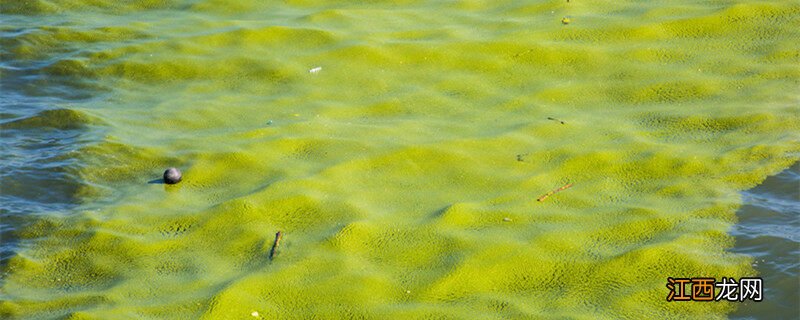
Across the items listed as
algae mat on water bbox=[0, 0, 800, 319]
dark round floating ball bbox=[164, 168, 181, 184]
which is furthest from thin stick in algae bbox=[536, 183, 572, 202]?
dark round floating ball bbox=[164, 168, 181, 184]

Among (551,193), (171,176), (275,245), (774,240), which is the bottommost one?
(774,240)

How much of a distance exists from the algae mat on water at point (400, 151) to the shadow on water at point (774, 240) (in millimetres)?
67

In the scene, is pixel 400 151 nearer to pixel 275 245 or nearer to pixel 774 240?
A: pixel 275 245

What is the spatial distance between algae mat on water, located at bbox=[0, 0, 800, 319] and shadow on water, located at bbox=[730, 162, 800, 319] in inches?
2.6

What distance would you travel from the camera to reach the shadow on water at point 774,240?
3.57 m

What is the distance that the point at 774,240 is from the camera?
3.91 metres

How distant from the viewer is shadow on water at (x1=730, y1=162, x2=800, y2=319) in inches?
140

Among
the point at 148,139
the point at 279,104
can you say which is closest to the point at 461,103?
the point at 279,104

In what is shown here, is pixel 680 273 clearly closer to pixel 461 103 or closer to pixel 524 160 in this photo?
pixel 524 160

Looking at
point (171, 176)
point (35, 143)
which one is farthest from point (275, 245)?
point (35, 143)

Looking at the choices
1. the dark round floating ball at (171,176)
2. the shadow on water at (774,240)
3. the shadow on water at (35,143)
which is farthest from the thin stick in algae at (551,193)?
the shadow on water at (35,143)

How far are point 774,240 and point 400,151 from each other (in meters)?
1.75

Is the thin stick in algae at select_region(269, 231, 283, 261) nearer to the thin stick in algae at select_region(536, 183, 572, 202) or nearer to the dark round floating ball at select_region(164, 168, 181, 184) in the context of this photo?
the dark round floating ball at select_region(164, 168, 181, 184)

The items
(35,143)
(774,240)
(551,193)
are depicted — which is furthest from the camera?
(35,143)
